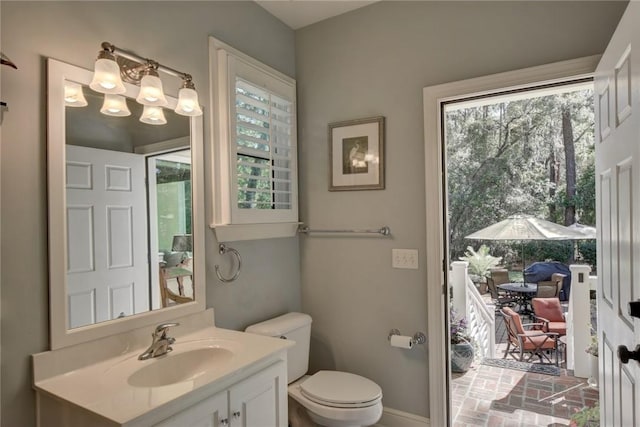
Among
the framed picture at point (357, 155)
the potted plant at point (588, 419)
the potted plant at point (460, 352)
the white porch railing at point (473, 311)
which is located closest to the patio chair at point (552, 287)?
the white porch railing at point (473, 311)

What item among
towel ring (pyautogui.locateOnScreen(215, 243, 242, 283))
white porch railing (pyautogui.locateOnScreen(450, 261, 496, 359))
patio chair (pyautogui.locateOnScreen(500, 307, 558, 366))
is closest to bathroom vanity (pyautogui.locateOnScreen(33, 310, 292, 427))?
towel ring (pyautogui.locateOnScreen(215, 243, 242, 283))

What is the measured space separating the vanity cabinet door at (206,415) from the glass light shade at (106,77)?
1131 millimetres

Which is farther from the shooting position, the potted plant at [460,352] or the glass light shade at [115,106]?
the potted plant at [460,352]

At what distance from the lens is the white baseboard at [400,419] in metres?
2.15

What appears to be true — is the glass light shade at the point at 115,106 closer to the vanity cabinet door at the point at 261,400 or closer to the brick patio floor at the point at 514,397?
the vanity cabinet door at the point at 261,400

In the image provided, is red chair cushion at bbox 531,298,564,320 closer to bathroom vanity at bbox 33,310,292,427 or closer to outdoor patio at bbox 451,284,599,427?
outdoor patio at bbox 451,284,599,427

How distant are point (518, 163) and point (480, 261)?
135cm

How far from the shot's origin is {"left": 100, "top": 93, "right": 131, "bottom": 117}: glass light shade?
149cm

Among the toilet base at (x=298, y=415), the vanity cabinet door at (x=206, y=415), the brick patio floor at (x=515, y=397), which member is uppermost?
the vanity cabinet door at (x=206, y=415)

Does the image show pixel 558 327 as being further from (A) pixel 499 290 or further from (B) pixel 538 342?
(A) pixel 499 290

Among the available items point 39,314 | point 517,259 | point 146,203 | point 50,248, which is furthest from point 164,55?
point 517,259

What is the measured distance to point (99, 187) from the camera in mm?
1456

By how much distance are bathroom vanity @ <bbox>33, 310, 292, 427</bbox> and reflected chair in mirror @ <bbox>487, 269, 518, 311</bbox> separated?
4274 mm

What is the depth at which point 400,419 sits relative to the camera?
220cm
